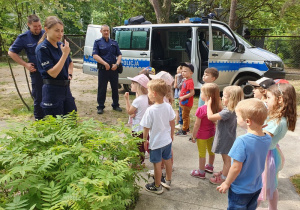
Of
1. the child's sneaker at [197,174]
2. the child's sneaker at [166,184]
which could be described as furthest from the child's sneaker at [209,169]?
the child's sneaker at [166,184]

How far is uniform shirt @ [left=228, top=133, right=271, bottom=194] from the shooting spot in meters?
2.25

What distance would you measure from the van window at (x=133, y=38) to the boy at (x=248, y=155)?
245 inches

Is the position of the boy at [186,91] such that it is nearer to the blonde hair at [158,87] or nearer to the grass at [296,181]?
the blonde hair at [158,87]

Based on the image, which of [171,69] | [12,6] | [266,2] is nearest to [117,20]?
[266,2]

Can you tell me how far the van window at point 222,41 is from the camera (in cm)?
774

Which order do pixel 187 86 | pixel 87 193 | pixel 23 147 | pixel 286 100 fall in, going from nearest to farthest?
pixel 87 193 → pixel 23 147 → pixel 286 100 → pixel 187 86

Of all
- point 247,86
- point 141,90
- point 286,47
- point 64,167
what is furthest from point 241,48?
point 286,47

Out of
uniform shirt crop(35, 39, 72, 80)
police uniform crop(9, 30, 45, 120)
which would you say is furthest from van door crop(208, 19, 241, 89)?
uniform shirt crop(35, 39, 72, 80)

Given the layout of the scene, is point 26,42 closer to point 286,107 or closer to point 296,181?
point 286,107

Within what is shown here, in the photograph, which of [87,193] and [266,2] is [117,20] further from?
[87,193]

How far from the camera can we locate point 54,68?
3.53 metres

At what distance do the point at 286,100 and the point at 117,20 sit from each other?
2127 cm

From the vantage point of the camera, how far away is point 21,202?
6.00 ft

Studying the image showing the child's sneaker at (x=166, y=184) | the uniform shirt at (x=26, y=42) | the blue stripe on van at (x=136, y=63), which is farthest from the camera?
the blue stripe on van at (x=136, y=63)
